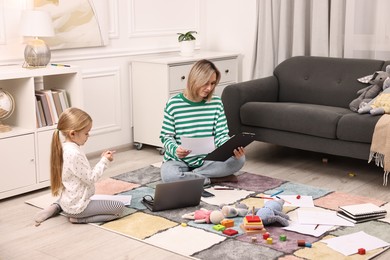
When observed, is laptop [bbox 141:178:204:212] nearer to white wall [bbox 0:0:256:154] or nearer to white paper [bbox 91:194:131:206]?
white paper [bbox 91:194:131:206]

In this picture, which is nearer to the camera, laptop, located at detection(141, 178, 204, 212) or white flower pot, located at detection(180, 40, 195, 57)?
laptop, located at detection(141, 178, 204, 212)

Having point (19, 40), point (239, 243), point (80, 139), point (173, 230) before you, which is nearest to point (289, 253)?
point (239, 243)

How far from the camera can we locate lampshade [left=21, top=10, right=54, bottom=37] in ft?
13.1

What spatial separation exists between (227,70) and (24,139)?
7.14 ft

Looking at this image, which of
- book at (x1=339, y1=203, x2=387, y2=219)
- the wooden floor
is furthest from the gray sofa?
book at (x1=339, y1=203, x2=387, y2=219)

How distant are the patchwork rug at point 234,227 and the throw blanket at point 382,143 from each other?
373 millimetres

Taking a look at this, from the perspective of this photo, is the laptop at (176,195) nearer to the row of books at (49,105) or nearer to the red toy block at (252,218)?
the red toy block at (252,218)

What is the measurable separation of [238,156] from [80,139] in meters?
1.05

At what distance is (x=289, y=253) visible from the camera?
290 centimetres

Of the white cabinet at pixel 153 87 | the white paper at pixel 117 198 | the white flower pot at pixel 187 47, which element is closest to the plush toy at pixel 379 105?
the white cabinet at pixel 153 87

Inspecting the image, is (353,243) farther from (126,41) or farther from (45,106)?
(126,41)

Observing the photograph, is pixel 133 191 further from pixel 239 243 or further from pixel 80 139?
pixel 239 243

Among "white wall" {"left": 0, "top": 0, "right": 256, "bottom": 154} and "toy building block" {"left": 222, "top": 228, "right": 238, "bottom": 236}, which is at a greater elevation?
"white wall" {"left": 0, "top": 0, "right": 256, "bottom": 154}

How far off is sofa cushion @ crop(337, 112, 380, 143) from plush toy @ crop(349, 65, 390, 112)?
26 cm
